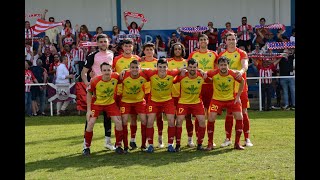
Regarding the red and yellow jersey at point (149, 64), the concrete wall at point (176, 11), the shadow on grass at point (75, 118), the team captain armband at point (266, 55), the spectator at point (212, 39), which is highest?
the concrete wall at point (176, 11)

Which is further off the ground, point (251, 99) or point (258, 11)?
point (258, 11)

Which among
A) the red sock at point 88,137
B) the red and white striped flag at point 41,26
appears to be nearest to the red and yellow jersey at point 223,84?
the red sock at point 88,137

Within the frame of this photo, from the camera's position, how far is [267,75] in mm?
18312

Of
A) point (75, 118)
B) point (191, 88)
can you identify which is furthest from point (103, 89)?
point (75, 118)

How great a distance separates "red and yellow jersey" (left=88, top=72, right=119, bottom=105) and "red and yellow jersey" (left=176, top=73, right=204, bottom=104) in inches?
42.3

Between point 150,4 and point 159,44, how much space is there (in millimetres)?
3162

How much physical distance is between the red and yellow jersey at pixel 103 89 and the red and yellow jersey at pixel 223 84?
1559 mm

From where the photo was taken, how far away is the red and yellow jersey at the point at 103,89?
33.2 ft

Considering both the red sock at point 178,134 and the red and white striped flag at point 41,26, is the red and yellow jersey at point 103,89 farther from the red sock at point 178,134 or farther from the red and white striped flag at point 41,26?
the red and white striped flag at point 41,26

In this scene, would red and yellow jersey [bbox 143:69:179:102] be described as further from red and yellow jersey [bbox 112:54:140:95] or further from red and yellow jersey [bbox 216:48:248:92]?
red and yellow jersey [bbox 216:48:248:92]
